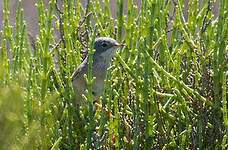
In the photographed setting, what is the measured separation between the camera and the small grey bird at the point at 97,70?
5.94 ft

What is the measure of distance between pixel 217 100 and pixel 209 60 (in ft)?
0.48

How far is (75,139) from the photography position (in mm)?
1598

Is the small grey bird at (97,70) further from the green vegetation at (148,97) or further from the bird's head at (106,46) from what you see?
the green vegetation at (148,97)

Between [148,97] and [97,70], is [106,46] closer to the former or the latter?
[97,70]

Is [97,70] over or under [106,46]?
under

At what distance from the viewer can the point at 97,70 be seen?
1.88 m

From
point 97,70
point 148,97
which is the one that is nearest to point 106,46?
point 97,70

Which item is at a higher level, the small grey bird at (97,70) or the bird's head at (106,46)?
the bird's head at (106,46)

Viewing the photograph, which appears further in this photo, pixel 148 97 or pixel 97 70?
pixel 97 70

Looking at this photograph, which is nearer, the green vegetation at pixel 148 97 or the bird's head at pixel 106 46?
the green vegetation at pixel 148 97

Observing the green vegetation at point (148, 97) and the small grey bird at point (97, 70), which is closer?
the green vegetation at point (148, 97)

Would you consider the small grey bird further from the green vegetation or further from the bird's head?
the green vegetation

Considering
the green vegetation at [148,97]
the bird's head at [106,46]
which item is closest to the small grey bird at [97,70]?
the bird's head at [106,46]

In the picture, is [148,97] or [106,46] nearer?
[148,97]
